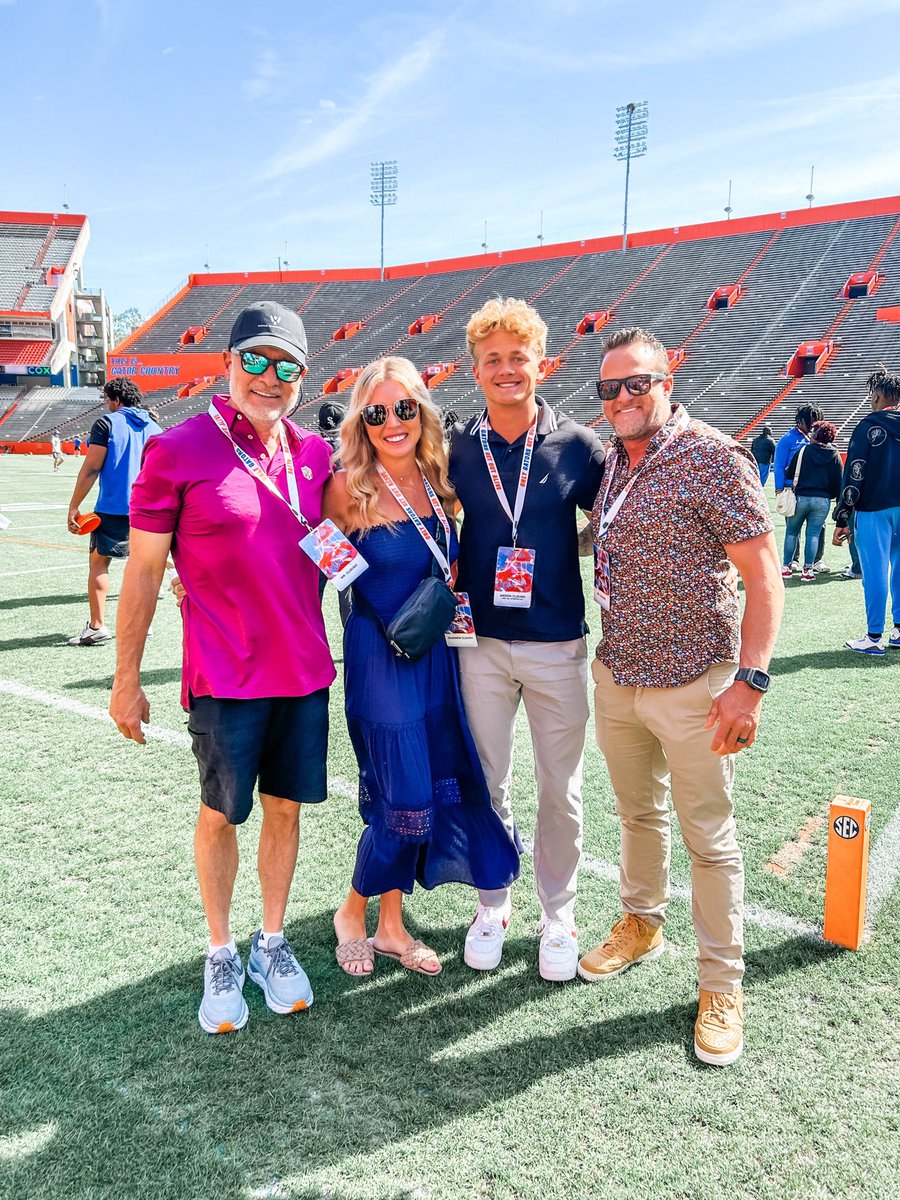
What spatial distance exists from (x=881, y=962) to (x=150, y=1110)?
211 cm

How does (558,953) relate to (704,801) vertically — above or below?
below

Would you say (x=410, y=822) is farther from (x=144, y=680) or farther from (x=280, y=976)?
(x=144, y=680)

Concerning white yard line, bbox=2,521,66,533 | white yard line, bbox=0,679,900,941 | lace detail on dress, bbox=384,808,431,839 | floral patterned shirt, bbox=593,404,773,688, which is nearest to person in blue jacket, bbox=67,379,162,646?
white yard line, bbox=0,679,900,941

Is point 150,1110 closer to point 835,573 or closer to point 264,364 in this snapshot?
point 264,364

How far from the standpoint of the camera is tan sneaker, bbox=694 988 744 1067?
6.86 ft

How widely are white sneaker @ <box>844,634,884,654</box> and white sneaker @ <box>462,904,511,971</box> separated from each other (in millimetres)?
4416

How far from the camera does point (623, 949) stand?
251 centimetres

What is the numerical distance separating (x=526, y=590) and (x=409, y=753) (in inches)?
23.1

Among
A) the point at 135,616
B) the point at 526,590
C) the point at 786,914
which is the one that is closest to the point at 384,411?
the point at 526,590

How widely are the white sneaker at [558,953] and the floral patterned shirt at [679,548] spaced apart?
83 centimetres

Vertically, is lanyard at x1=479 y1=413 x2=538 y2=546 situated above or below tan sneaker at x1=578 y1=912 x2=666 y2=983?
above

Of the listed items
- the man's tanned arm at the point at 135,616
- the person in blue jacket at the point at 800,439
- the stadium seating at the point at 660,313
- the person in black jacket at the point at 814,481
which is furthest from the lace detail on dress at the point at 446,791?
the stadium seating at the point at 660,313

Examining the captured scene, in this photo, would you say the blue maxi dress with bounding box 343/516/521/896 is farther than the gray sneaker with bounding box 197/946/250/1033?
Yes

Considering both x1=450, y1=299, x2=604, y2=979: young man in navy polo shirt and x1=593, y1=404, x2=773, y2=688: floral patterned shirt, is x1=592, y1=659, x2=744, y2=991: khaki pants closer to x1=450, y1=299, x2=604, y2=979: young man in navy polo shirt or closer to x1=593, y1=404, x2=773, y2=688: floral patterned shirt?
x1=593, y1=404, x2=773, y2=688: floral patterned shirt
